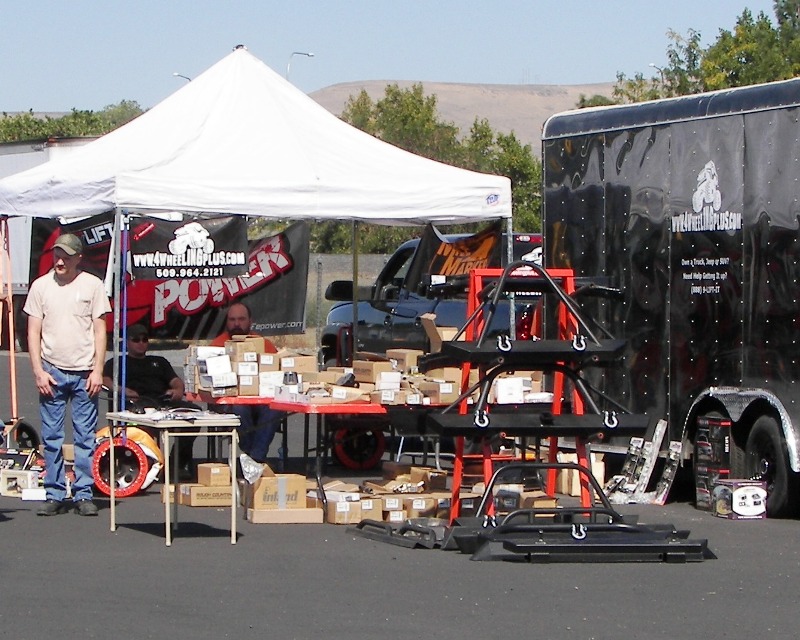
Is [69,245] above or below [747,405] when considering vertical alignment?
above

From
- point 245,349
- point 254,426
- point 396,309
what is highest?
point 396,309

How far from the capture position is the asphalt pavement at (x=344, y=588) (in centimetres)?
726

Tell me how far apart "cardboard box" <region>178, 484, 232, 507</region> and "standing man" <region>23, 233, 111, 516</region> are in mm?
1025

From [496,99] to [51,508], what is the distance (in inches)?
6438

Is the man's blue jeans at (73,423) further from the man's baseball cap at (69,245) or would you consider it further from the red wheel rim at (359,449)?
the red wheel rim at (359,449)

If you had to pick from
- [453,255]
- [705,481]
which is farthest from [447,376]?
[453,255]

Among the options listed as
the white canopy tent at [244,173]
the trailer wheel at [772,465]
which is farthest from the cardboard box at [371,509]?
the trailer wheel at [772,465]

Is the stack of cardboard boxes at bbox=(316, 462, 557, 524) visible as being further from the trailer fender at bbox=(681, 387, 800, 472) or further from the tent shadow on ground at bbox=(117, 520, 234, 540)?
the trailer fender at bbox=(681, 387, 800, 472)

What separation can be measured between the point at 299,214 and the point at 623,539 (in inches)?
168

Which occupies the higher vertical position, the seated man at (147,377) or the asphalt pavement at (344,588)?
the seated man at (147,377)

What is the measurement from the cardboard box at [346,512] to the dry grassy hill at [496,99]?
135715mm

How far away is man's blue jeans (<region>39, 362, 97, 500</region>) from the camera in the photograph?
11.0m

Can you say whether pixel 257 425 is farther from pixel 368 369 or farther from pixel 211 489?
pixel 368 369

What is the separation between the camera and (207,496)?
11.9 meters
